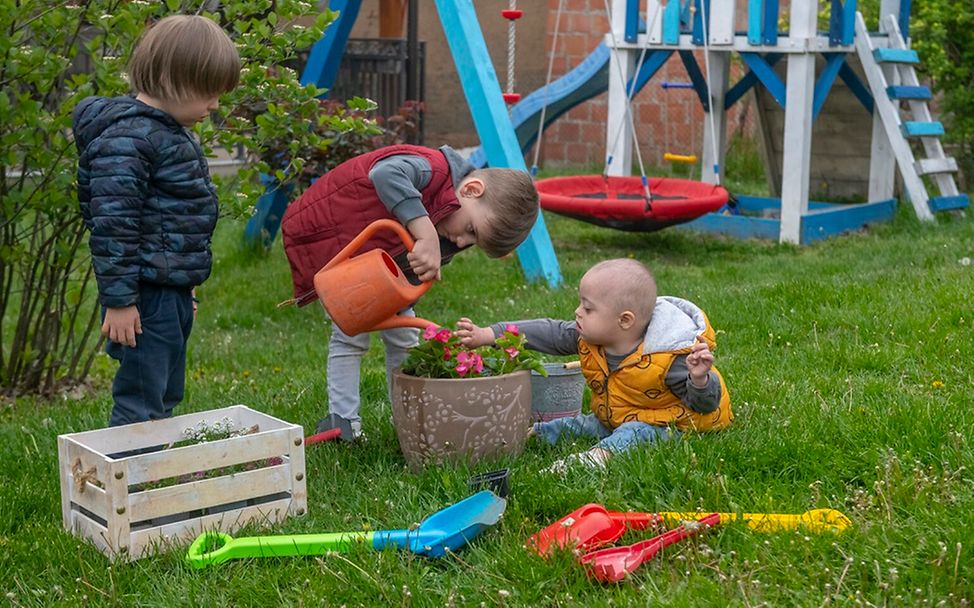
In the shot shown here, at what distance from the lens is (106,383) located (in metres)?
5.64

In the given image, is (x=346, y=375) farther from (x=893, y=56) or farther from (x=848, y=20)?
(x=893, y=56)

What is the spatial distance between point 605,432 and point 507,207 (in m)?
0.77

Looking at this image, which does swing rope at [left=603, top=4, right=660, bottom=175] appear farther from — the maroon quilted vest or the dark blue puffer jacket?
the dark blue puffer jacket

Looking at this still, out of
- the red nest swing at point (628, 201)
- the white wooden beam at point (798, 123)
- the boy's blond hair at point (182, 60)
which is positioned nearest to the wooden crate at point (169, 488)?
the boy's blond hair at point (182, 60)

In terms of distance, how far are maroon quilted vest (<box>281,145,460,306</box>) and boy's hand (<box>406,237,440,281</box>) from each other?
202 mm

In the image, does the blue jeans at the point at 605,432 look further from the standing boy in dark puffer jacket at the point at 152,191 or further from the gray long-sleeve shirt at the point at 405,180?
the standing boy in dark puffer jacket at the point at 152,191

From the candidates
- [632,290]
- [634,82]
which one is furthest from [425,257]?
[634,82]

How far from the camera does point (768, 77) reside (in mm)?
8273

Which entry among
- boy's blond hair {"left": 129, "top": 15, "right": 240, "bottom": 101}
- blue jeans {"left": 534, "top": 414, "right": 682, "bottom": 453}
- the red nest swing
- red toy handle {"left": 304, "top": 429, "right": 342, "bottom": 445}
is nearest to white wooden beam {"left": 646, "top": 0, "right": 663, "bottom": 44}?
the red nest swing

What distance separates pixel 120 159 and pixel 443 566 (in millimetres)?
1371

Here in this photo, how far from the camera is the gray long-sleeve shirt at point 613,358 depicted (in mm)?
3498

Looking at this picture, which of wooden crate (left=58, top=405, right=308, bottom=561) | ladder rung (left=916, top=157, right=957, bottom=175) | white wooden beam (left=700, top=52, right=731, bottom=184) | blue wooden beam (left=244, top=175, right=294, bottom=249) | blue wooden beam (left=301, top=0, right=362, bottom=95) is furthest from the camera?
white wooden beam (left=700, top=52, right=731, bottom=184)

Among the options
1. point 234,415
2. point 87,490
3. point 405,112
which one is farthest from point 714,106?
point 87,490

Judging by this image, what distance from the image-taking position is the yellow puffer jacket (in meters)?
3.62
